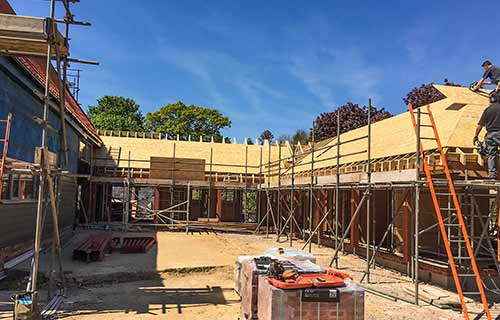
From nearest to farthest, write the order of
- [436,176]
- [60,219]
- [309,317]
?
[309,317], [436,176], [60,219]

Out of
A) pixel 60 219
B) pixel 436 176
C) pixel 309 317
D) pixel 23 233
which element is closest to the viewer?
pixel 309 317

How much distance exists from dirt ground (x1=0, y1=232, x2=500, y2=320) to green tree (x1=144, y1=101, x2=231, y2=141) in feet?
104

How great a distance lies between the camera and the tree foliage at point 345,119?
36812 millimetres

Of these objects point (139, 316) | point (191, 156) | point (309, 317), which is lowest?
point (139, 316)

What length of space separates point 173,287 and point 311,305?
443 centimetres

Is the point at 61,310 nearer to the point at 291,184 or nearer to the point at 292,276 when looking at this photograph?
the point at 292,276

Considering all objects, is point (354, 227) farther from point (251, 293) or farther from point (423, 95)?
point (423, 95)

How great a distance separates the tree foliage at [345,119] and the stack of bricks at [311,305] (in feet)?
104

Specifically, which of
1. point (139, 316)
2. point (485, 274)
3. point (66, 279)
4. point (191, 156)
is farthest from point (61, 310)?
point (191, 156)

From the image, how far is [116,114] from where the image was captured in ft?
147

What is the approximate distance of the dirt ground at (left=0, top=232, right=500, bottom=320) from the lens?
697cm

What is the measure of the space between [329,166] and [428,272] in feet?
22.0

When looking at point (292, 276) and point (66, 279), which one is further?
point (66, 279)

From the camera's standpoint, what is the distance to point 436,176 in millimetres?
9469
